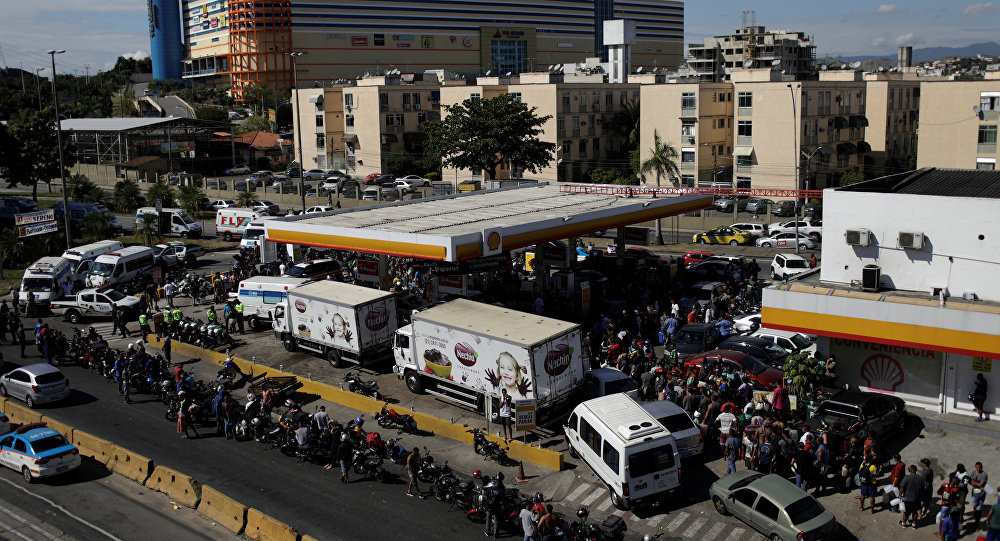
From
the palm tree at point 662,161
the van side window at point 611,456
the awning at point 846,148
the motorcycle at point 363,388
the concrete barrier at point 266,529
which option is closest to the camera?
the concrete barrier at point 266,529

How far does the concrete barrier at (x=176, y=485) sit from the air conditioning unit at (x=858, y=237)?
57.5ft

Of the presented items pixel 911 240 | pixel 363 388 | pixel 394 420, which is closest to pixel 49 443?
pixel 363 388

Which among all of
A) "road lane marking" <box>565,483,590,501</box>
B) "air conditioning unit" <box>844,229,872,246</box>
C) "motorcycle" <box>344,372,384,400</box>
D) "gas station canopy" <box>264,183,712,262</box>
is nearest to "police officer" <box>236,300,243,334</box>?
"gas station canopy" <box>264,183,712,262</box>

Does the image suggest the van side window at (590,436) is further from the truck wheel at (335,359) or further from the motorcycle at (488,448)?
the truck wheel at (335,359)

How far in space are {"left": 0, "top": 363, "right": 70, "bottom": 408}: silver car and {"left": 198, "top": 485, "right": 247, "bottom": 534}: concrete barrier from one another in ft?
31.9

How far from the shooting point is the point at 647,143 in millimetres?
67750

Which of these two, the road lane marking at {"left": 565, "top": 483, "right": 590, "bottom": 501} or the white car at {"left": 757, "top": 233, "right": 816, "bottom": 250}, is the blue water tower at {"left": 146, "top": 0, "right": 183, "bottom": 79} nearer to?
the white car at {"left": 757, "top": 233, "right": 816, "bottom": 250}

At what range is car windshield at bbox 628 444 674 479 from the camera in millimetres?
16875

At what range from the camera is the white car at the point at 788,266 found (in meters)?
35.1

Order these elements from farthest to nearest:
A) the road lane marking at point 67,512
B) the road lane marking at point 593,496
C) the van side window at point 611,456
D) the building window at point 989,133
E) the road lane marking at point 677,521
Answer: the building window at point 989,133 < the road lane marking at point 593,496 < the road lane marking at point 67,512 < the van side window at point 611,456 < the road lane marking at point 677,521

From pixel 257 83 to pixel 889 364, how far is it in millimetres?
131626

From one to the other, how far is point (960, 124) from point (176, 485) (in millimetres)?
45480

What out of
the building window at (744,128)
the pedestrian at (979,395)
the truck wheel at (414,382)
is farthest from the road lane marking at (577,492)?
the building window at (744,128)

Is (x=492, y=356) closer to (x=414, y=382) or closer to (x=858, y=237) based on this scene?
(x=414, y=382)
